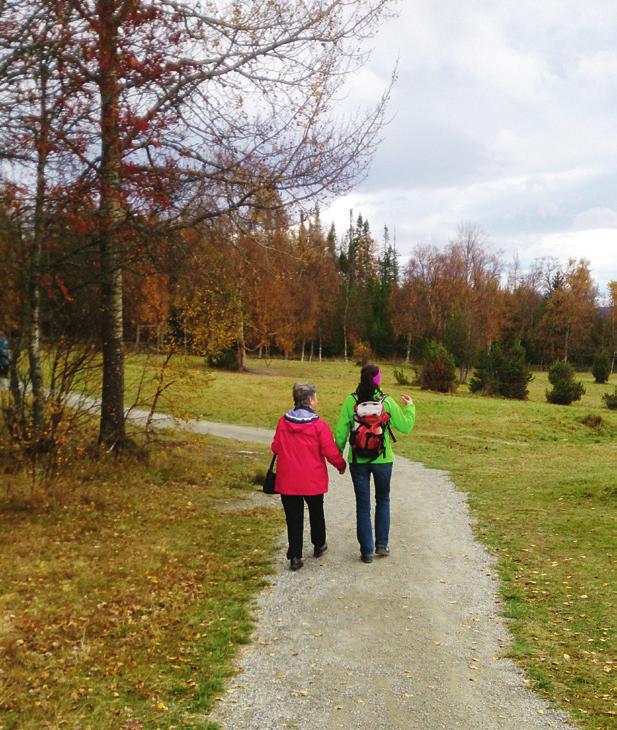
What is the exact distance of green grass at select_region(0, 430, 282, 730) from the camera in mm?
4082

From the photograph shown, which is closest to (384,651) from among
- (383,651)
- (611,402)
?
(383,651)

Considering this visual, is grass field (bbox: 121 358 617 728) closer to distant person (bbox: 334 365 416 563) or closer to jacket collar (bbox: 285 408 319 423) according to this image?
distant person (bbox: 334 365 416 563)

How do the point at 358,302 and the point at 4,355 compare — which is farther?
the point at 358,302

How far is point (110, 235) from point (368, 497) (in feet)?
16.9

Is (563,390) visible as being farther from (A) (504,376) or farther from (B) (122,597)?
(B) (122,597)

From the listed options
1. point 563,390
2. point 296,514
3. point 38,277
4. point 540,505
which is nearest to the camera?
point 296,514

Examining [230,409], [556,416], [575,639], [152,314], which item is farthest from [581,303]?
[575,639]

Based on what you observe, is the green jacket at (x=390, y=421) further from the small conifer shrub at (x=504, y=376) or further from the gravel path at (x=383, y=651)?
the small conifer shrub at (x=504, y=376)

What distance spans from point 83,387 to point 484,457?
36.4 feet

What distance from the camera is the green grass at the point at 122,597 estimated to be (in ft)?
13.4

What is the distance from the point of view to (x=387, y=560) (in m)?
7.10

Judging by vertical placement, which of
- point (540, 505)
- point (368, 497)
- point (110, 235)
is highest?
point (110, 235)

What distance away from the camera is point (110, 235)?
9.09 m

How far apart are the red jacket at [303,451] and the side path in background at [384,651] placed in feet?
3.06
